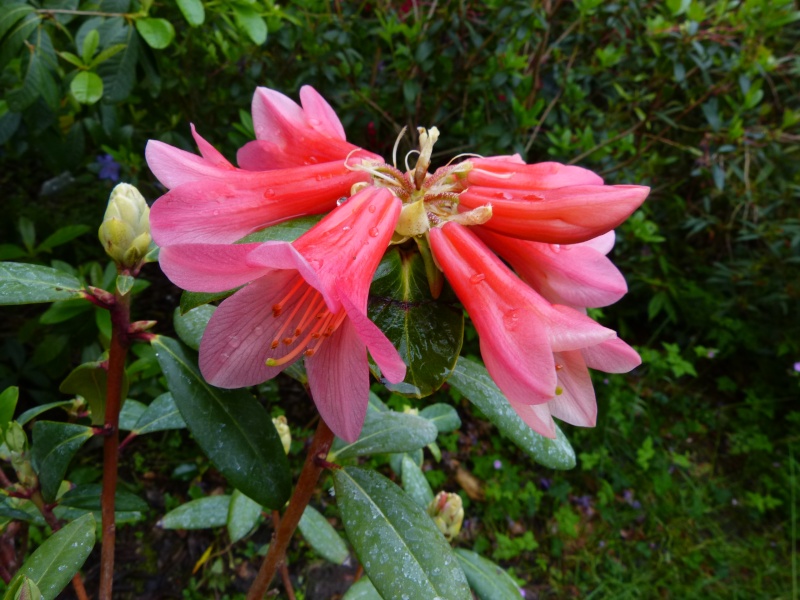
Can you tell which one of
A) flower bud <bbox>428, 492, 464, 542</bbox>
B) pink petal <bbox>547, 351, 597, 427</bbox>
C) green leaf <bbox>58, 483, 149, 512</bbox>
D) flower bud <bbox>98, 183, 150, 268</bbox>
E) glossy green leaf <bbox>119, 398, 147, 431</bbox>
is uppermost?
flower bud <bbox>98, 183, 150, 268</bbox>

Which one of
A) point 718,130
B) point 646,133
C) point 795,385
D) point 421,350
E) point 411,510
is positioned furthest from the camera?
point 795,385

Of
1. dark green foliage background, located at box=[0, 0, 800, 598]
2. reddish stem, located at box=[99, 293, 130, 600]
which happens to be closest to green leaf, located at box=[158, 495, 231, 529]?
reddish stem, located at box=[99, 293, 130, 600]

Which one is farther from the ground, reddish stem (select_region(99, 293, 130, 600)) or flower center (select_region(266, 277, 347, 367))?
flower center (select_region(266, 277, 347, 367))

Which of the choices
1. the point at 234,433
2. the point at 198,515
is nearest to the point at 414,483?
the point at 198,515

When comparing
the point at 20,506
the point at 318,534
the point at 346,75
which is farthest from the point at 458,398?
the point at 20,506

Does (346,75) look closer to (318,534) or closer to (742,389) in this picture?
(318,534)

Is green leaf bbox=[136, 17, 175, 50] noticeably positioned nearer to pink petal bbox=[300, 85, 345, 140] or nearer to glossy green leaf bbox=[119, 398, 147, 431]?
pink petal bbox=[300, 85, 345, 140]

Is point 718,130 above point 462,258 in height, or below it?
below
